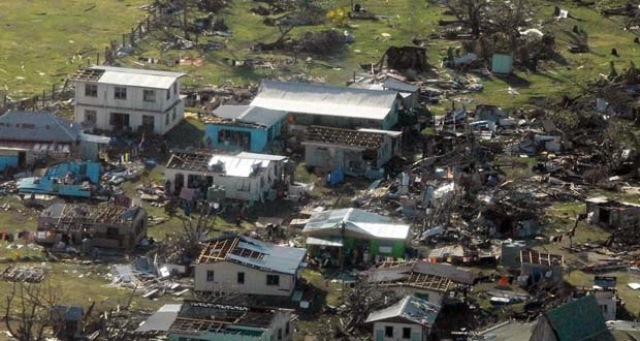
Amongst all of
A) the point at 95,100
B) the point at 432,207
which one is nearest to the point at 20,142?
the point at 95,100

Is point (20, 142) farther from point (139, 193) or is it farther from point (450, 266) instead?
point (450, 266)

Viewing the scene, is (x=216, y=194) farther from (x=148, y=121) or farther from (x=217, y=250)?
(x=148, y=121)

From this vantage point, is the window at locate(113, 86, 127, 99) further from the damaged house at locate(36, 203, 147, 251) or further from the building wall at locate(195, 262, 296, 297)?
the building wall at locate(195, 262, 296, 297)

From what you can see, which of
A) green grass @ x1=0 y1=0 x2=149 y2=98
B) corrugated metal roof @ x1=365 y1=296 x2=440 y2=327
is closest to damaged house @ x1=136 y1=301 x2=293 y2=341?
corrugated metal roof @ x1=365 y1=296 x2=440 y2=327

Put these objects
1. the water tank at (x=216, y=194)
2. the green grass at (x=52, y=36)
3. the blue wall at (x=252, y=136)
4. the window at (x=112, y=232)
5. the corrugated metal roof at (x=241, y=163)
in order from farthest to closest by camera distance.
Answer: the green grass at (x=52, y=36) < the blue wall at (x=252, y=136) < the corrugated metal roof at (x=241, y=163) < the water tank at (x=216, y=194) < the window at (x=112, y=232)

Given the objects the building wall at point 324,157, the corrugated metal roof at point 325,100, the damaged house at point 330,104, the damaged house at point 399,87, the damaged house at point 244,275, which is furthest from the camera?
the damaged house at point 399,87

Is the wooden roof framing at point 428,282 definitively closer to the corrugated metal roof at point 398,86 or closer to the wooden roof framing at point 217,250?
the wooden roof framing at point 217,250

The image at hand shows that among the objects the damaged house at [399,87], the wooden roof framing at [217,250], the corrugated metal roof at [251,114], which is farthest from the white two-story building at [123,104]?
the wooden roof framing at [217,250]

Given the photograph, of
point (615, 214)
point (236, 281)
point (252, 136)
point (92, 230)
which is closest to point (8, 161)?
point (252, 136)
